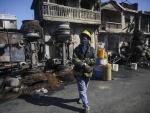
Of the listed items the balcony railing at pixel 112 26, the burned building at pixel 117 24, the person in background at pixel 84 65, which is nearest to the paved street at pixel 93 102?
the person in background at pixel 84 65

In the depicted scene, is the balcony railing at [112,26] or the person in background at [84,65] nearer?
the person in background at [84,65]

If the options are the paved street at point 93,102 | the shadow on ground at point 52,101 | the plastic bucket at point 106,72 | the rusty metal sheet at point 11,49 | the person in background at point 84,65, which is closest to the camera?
the person in background at point 84,65

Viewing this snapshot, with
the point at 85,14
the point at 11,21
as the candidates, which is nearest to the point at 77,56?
the point at 85,14

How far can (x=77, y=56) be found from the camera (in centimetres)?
390

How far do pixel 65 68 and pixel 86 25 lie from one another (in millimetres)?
9437

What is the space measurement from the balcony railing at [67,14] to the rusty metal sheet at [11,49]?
3625 millimetres

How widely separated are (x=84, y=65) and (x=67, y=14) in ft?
36.4

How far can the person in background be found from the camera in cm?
361

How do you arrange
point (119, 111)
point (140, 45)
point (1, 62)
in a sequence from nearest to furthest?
1. point (119, 111)
2. point (1, 62)
3. point (140, 45)

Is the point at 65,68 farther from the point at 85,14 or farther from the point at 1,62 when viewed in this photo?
the point at 85,14

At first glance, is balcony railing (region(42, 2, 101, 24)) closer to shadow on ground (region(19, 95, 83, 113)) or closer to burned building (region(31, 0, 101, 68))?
burned building (region(31, 0, 101, 68))

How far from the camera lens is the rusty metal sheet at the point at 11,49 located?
28.8 ft

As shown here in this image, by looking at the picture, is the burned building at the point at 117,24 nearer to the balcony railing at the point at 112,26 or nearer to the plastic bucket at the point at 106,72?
the balcony railing at the point at 112,26

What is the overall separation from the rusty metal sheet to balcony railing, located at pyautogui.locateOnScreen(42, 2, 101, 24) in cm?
362
